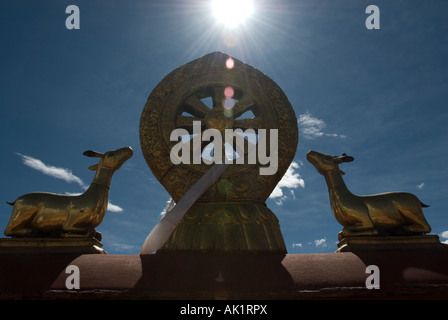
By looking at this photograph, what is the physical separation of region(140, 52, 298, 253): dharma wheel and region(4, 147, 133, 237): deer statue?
2.86ft

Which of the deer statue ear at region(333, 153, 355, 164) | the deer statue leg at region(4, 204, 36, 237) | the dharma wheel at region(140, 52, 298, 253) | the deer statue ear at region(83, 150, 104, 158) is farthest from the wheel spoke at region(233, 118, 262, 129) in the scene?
the deer statue leg at region(4, 204, 36, 237)

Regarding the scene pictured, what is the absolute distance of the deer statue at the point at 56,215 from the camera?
3.31 m

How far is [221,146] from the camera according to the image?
4.03 metres

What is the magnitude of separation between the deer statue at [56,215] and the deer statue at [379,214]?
284 cm

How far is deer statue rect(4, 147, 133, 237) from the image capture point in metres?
3.31

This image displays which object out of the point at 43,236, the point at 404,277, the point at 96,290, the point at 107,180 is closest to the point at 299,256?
the point at 404,277

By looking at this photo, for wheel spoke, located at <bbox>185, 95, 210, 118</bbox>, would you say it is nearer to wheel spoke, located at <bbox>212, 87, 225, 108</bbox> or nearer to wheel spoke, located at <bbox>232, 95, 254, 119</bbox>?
wheel spoke, located at <bbox>212, 87, 225, 108</bbox>

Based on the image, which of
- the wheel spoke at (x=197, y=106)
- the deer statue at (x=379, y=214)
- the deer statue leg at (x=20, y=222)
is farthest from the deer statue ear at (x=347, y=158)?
the deer statue leg at (x=20, y=222)

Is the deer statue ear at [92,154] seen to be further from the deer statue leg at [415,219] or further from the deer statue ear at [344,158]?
the deer statue leg at [415,219]

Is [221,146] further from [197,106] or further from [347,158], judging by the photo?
[347,158]

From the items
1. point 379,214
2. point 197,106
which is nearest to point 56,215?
point 197,106

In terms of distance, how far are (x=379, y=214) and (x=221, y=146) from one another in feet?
6.76

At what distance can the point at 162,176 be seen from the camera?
392cm
